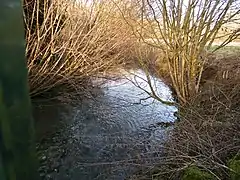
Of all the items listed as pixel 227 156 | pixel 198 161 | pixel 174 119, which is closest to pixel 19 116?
pixel 198 161

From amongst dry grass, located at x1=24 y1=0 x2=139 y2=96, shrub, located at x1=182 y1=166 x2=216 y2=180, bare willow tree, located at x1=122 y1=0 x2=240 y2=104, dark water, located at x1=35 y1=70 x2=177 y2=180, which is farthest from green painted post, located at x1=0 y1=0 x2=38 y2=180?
dry grass, located at x1=24 y1=0 x2=139 y2=96

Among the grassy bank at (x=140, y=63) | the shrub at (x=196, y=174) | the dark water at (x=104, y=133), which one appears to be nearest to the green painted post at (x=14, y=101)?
the shrub at (x=196, y=174)

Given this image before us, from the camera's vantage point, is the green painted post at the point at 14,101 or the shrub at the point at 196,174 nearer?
the green painted post at the point at 14,101

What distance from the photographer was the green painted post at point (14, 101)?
474 mm

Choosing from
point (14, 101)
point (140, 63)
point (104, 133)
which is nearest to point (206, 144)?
point (104, 133)

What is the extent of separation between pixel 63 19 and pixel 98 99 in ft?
5.98

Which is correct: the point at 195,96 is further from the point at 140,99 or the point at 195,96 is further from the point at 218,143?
the point at 218,143

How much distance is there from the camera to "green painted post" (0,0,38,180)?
474 millimetres

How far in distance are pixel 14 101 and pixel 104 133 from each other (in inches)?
183

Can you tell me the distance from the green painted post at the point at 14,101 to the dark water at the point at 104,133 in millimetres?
2770

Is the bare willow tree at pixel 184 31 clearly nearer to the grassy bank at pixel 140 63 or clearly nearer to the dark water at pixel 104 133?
the grassy bank at pixel 140 63

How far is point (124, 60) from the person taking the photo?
736 centimetres

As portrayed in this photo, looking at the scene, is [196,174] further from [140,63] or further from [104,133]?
[140,63]

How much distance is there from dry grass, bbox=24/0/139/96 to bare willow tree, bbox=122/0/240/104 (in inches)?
35.8
